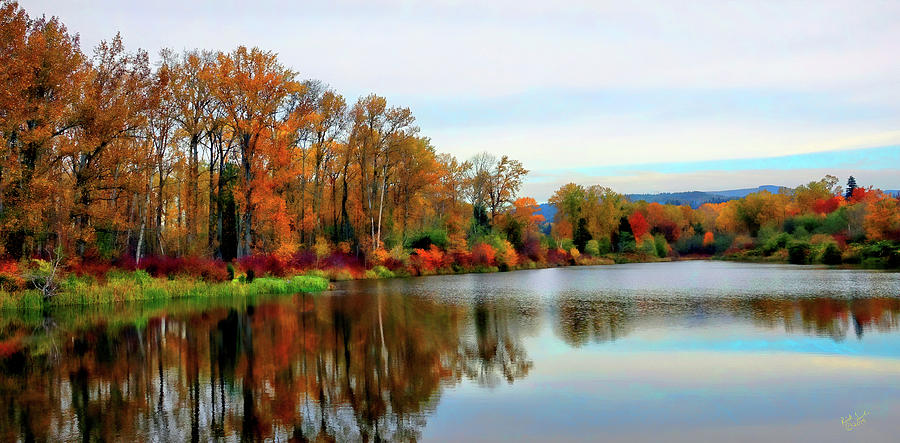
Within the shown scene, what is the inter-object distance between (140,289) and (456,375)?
2050cm

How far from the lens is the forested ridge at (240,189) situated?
2433 cm

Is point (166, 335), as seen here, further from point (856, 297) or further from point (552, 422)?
point (856, 297)

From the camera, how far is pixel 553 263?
75375 mm

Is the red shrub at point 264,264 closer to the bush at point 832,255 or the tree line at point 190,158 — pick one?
the tree line at point 190,158

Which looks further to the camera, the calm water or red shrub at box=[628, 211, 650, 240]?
red shrub at box=[628, 211, 650, 240]

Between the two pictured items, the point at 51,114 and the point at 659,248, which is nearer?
the point at 51,114

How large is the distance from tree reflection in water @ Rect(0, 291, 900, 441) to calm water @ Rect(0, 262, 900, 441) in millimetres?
55

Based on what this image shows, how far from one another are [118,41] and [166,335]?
18.7 metres

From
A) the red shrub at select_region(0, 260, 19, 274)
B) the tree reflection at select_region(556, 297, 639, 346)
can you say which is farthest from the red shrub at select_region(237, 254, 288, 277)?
the tree reflection at select_region(556, 297, 639, 346)

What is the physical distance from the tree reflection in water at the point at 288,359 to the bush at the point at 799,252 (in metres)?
47.3

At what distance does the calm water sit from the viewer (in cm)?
809

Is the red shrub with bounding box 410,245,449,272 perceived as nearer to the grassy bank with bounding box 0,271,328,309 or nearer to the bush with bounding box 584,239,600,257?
the grassy bank with bounding box 0,271,328,309

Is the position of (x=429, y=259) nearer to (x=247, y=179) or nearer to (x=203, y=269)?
(x=247, y=179)

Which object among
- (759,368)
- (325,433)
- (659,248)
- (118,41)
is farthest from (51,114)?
(659,248)
